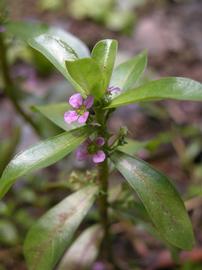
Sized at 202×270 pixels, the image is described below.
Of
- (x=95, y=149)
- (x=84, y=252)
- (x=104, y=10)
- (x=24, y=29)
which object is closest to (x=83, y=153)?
(x=95, y=149)

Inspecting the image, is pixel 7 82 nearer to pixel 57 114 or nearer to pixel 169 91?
pixel 57 114

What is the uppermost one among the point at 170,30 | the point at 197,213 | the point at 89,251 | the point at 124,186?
the point at 124,186

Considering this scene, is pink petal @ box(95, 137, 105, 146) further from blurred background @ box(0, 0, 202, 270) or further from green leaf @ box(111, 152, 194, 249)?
blurred background @ box(0, 0, 202, 270)

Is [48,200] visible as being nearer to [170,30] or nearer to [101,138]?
[101,138]

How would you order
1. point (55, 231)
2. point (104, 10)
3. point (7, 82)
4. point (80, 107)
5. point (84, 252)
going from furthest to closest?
point (104, 10) < point (7, 82) < point (84, 252) < point (55, 231) < point (80, 107)

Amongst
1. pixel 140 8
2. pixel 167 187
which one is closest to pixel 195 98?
pixel 167 187
